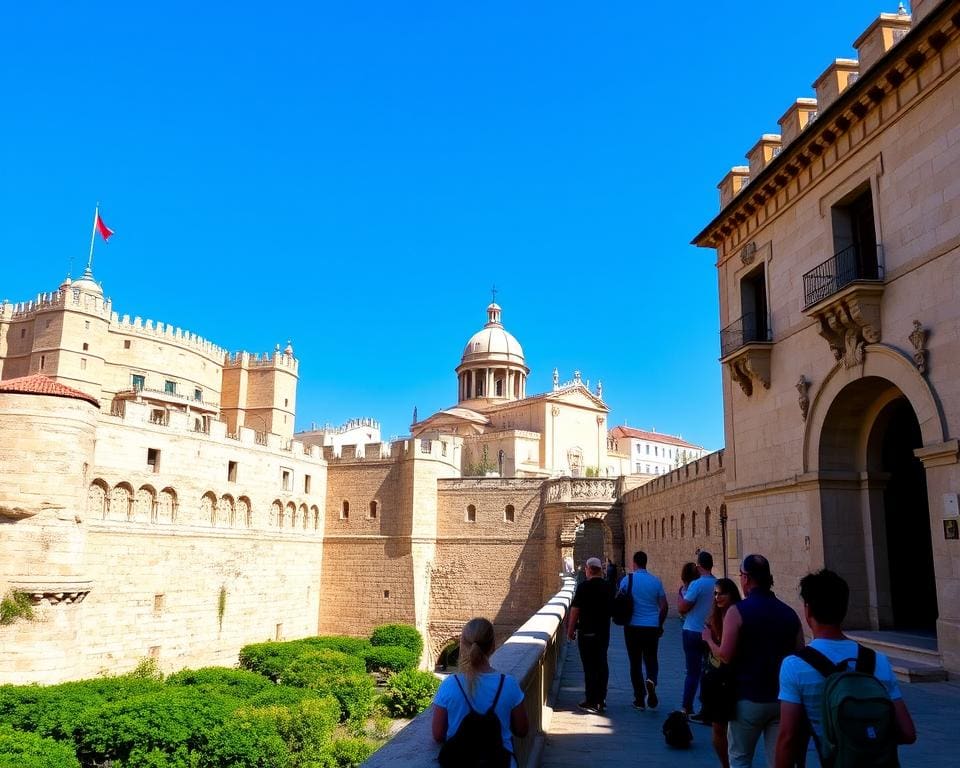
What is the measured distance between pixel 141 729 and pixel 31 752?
2436 mm

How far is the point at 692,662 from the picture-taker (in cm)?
653

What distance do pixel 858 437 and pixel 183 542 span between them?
24966 millimetres

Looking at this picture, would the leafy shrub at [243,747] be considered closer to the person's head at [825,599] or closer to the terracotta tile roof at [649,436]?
the person's head at [825,599]

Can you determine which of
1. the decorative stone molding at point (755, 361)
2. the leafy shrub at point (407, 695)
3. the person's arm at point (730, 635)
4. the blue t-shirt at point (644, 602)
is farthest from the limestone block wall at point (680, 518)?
the person's arm at point (730, 635)

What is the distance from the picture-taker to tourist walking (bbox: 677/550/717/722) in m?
6.32

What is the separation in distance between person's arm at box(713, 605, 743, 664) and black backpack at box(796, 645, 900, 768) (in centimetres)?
125

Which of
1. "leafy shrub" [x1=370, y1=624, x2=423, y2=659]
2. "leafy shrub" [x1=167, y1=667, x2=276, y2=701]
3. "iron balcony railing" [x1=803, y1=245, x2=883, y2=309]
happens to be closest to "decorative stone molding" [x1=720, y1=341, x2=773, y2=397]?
"iron balcony railing" [x1=803, y1=245, x2=883, y2=309]

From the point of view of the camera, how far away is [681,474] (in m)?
22.3

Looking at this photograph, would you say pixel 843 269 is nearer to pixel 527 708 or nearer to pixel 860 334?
pixel 860 334

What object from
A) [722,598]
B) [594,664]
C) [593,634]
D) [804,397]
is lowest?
[594,664]

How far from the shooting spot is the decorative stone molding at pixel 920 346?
29.6 feet

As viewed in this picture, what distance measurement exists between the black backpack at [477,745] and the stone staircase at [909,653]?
23.4 ft

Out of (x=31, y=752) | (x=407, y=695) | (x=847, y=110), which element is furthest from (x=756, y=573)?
(x=407, y=695)

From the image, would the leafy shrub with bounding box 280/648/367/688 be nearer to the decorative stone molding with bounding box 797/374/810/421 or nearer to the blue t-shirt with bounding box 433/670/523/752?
the decorative stone molding with bounding box 797/374/810/421
